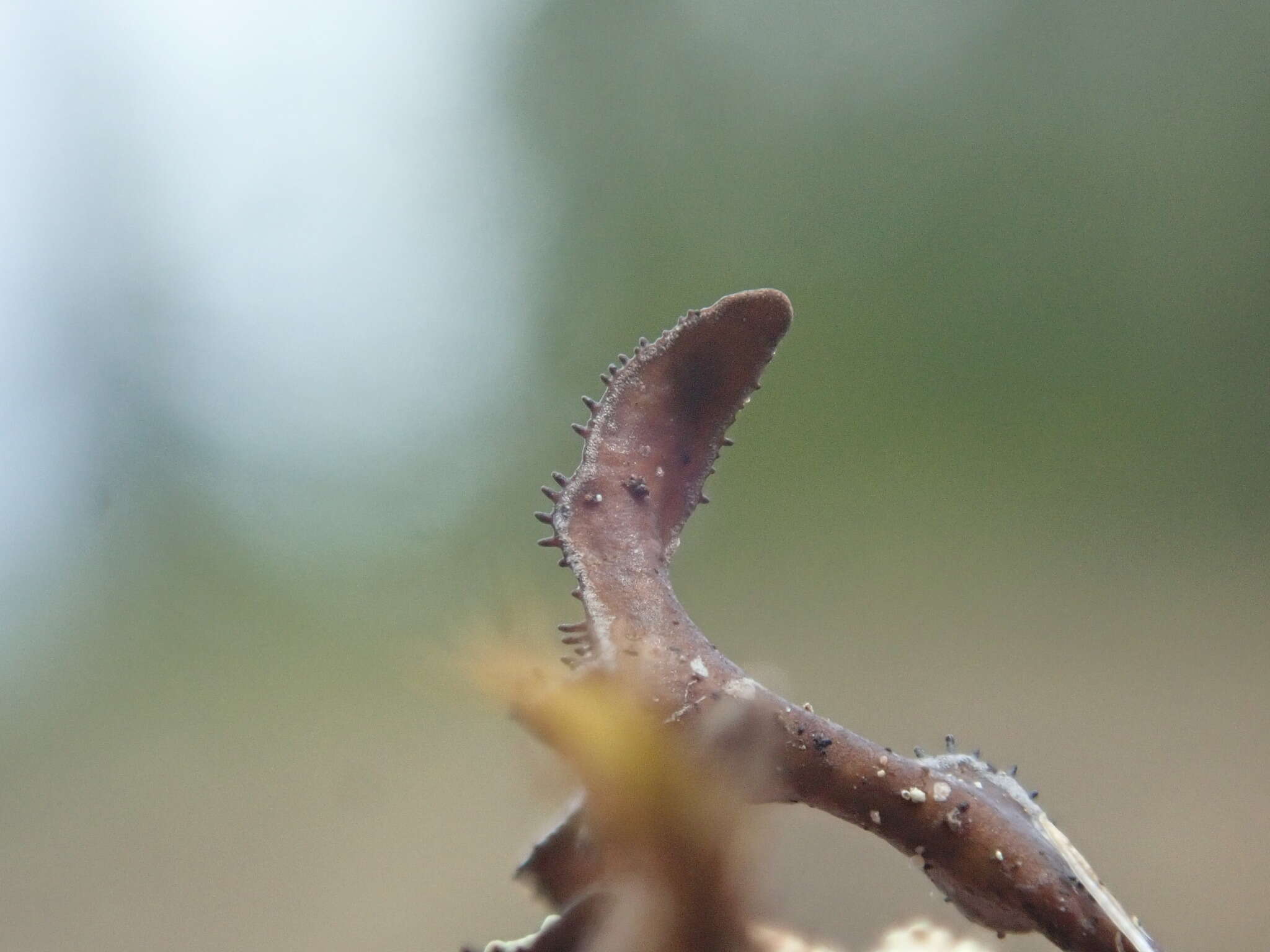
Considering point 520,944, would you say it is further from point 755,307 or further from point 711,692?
point 755,307

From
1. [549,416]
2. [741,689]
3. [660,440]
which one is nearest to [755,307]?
[660,440]

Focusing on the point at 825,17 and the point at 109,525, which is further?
the point at 825,17

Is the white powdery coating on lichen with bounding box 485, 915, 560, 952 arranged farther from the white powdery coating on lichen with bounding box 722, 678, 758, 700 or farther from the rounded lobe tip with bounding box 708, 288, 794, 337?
the rounded lobe tip with bounding box 708, 288, 794, 337

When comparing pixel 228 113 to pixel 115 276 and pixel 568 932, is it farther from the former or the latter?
pixel 568 932

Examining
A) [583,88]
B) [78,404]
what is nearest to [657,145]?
[583,88]

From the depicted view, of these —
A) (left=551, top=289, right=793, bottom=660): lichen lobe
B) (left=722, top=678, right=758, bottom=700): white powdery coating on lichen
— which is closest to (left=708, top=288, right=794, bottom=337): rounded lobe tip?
(left=551, top=289, right=793, bottom=660): lichen lobe
